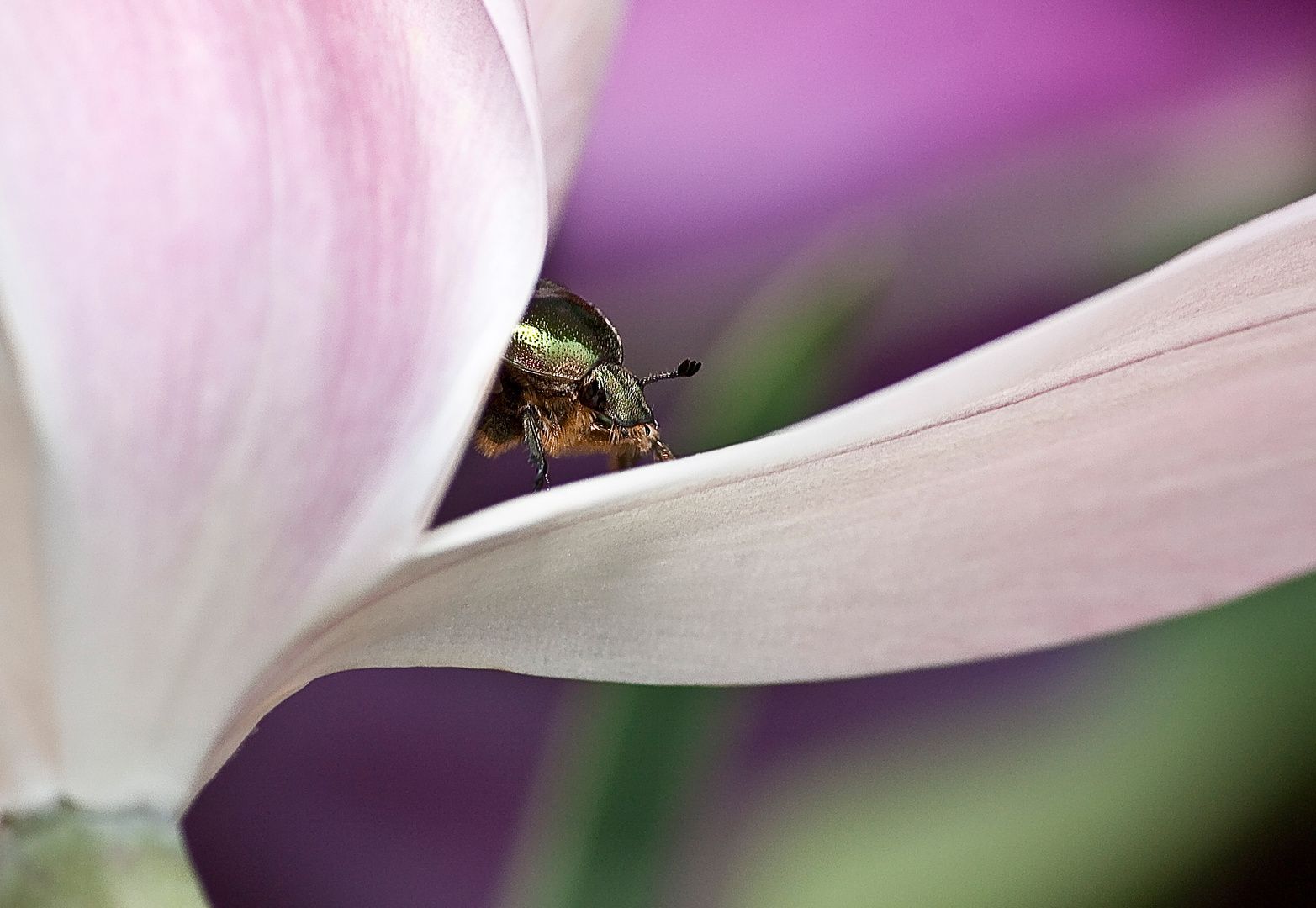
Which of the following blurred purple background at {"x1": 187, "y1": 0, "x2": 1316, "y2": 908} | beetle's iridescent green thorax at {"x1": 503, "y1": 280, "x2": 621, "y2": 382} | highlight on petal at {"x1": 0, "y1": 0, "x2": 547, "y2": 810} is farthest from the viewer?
blurred purple background at {"x1": 187, "y1": 0, "x2": 1316, "y2": 908}

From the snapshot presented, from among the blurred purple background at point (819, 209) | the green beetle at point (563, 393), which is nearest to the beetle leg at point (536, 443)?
the green beetle at point (563, 393)

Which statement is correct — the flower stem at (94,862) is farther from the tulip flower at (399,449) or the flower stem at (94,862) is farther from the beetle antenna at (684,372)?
the beetle antenna at (684,372)

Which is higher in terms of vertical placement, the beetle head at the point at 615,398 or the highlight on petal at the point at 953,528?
the highlight on petal at the point at 953,528

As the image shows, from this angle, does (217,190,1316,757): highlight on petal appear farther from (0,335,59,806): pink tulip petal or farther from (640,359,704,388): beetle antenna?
(640,359,704,388): beetle antenna

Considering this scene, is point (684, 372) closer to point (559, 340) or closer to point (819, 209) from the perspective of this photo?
point (559, 340)

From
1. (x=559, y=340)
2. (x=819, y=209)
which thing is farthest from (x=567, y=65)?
(x=819, y=209)

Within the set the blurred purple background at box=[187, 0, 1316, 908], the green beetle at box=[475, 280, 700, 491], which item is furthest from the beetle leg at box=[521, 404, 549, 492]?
the blurred purple background at box=[187, 0, 1316, 908]

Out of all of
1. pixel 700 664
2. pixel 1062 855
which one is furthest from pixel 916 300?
pixel 700 664
